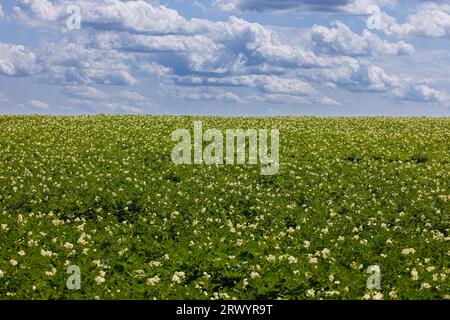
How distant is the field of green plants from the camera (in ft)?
41.4

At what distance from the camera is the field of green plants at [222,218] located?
1262cm

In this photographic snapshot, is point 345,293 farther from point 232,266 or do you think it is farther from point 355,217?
point 355,217

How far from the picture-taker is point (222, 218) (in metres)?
20.1

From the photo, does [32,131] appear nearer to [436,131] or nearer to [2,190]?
[2,190]
